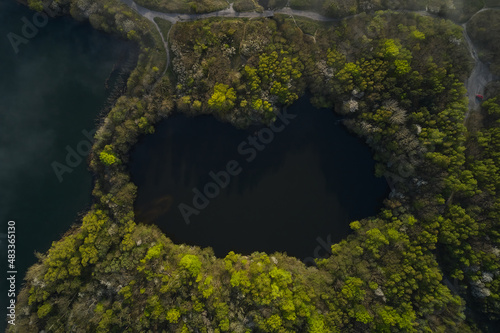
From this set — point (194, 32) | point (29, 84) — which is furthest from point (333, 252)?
point (29, 84)

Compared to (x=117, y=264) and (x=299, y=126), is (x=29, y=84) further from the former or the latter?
(x=299, y=126)

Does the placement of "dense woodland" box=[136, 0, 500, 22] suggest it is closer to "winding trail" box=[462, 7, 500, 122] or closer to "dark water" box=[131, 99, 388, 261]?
"winding trail" box=[462, 7, 500, 122]

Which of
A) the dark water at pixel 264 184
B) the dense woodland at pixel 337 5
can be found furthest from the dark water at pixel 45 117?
the dense woodland at pixel 337 5
